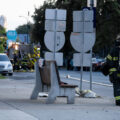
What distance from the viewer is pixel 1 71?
35688 millimetres

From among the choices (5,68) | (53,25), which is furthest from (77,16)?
(5,68)

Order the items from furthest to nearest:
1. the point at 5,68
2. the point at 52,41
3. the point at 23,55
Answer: the point at 23,55 → the point at 5,68 → the point at 52,41

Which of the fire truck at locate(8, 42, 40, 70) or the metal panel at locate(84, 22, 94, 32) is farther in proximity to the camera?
the fire truck at locate(8, 42, 40, 70)

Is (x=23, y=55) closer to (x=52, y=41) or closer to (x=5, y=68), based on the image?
(x=5, y=68)

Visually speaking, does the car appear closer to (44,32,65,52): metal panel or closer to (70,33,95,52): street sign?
(70,33,95,52): street sign

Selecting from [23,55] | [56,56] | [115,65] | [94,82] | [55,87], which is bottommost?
[23,55]

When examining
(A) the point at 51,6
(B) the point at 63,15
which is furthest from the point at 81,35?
(A) the point at 51,6

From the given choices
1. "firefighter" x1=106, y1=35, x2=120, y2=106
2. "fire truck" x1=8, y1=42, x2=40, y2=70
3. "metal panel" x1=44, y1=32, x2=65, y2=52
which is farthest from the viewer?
"fire truck" x1=8, y1=42, x2=40, y2=70

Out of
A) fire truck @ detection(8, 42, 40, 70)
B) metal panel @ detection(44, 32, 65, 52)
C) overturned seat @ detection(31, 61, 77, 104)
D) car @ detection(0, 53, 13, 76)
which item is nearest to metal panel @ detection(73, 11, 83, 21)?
metal panel @ detection(44, 32, 65, 52)

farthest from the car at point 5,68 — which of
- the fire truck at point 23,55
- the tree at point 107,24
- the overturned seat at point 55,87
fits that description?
the overturned seat at point 55,87

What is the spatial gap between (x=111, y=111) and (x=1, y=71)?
24.6 meters

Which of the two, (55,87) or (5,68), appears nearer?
(55,87)

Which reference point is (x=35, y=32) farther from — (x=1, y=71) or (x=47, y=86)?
(x=47, y=86)

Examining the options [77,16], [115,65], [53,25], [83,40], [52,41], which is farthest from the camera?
[77,16]
